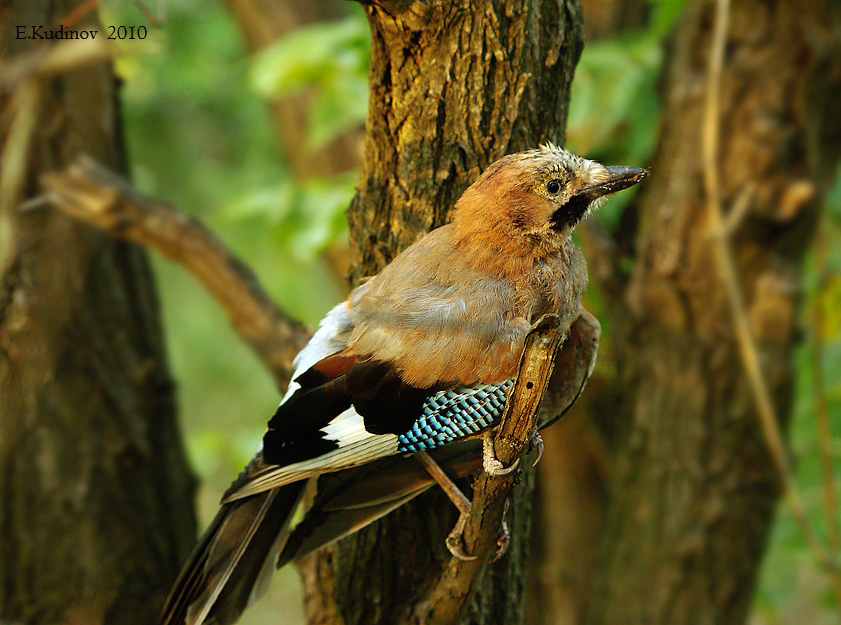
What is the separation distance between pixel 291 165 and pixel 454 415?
11.6 ft

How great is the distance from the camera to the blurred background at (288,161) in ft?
12.6

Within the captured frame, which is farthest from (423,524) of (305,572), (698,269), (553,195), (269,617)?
(269,617)

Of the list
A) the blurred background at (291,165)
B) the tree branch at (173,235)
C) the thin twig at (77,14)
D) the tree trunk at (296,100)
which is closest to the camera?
the thin twig at (77,14)

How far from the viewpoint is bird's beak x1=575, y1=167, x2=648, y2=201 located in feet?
7.48

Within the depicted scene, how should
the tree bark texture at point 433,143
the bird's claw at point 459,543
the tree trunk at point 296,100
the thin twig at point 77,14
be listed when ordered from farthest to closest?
the tree trunk at point 296,100, the thin twig at point 77,14, the tree bark texture at point 433,143, the bird's claw at point 459,543

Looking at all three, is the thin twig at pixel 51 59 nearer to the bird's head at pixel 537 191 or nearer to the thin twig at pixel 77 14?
the thin twig at pixel 77 14

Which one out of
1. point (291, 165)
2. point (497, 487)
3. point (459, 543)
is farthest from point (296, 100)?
point (497, 487)

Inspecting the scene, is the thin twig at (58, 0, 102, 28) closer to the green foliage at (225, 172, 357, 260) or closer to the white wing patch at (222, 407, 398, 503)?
the green foliage at (225, 172, 357, 260)

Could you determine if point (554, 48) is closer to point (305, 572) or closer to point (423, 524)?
point (423, 524)

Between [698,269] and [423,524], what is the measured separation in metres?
1.91

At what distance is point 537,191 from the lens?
90.9 inches

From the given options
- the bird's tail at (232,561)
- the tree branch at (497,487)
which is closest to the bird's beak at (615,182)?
the tree branch at (497,487)

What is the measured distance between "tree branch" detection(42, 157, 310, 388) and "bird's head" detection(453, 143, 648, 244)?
52.0 inches

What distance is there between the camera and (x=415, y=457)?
2285 millimetres
